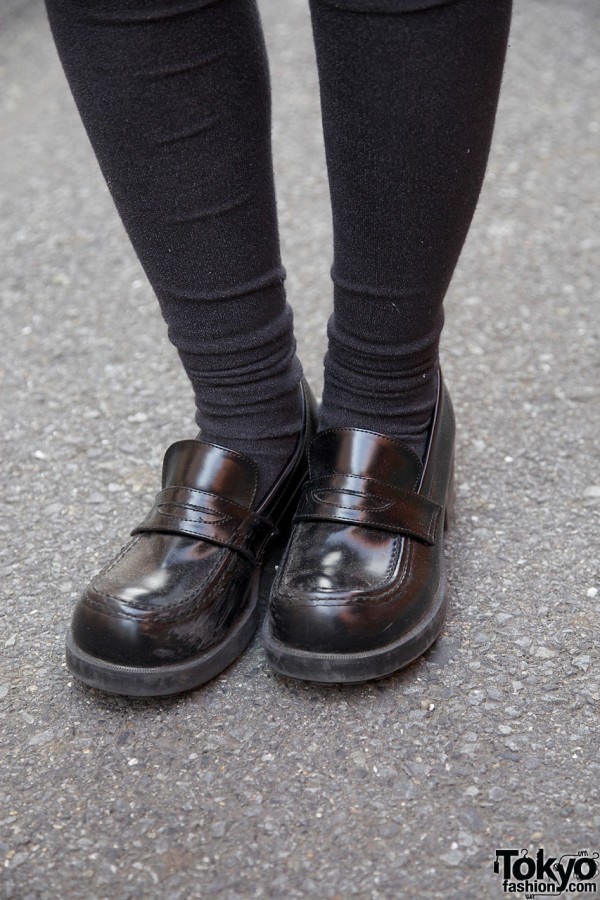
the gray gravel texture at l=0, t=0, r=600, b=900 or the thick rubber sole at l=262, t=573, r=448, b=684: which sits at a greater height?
the thick rubber sole at l=262, t=573, r=448, b=684

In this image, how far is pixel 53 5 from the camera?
0.83 metres

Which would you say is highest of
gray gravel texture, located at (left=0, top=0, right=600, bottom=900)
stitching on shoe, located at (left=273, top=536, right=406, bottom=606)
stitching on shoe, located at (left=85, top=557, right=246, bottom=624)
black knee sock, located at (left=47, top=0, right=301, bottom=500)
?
black knee sock, located at (left=47, top=0, right=301, bottom=500)

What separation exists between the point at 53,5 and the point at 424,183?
0.36 m

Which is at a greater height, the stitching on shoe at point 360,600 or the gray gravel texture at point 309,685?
the stitching on shoe at point 360,600

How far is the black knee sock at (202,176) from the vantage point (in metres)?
0.81

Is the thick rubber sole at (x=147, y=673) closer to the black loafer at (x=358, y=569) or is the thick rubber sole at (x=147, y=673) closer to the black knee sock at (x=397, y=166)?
the black loafer at (x=358, y=569)

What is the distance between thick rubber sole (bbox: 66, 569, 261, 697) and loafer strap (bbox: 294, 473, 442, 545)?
0.16 metres

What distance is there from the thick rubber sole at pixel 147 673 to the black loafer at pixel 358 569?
0.19 ft

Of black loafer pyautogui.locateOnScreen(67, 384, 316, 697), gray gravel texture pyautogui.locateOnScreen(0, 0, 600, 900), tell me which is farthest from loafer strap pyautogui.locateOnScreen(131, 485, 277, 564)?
gray gravel texture pyautogui.locateOnScreen(0, 0, 600, 900)

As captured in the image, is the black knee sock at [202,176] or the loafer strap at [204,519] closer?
the black knee sock at [202,176]

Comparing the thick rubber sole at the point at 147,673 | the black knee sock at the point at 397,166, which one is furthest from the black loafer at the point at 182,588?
the black knee sock at the point at 397,166

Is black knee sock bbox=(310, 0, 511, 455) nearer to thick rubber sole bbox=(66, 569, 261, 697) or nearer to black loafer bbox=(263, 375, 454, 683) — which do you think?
black loafer bbox=(263, 375, 454, 683)

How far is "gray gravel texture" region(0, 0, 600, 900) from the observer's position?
762mm

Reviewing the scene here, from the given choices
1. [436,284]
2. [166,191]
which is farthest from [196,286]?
[436,284]
